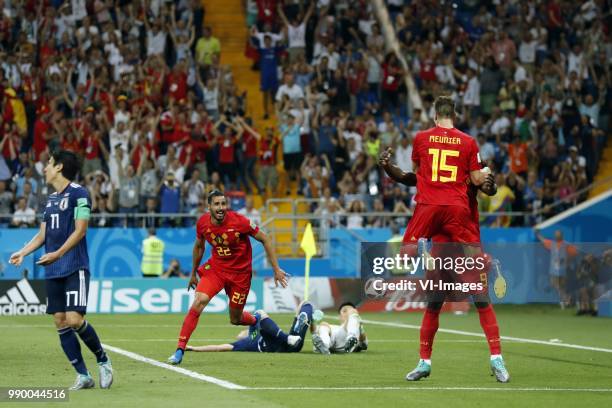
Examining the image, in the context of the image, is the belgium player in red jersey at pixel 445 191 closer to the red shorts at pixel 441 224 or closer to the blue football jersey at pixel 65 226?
the red shorts at pixel 441 224

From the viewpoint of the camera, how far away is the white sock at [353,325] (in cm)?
1780

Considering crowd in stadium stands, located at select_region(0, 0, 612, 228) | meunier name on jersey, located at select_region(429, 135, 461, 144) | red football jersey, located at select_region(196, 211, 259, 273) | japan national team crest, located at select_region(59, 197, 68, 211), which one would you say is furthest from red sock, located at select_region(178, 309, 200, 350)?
crowd in stadium stands, located at select_region(0, 0, 612, 228)

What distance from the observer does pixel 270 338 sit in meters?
17.7

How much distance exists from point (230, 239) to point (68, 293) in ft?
15.0

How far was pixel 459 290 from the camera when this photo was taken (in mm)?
13742

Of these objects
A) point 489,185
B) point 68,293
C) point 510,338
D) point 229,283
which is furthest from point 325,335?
point 68,293

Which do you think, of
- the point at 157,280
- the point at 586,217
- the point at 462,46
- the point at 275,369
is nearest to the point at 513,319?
the point at 586,217

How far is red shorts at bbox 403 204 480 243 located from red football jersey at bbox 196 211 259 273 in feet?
11.6

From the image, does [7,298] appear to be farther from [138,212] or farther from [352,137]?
[352,137]

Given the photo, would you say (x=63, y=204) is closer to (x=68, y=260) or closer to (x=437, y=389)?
(x=68, y=260)

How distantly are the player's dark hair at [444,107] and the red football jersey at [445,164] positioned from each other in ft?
0.50

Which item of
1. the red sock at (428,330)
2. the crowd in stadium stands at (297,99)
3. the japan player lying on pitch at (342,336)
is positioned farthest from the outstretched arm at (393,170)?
the crowd in stadium stands at (297,99)

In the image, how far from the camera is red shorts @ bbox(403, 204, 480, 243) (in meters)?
13.5

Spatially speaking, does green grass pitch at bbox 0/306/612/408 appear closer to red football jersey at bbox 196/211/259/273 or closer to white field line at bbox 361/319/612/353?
A: white field line at bbox 361/319/612/353
